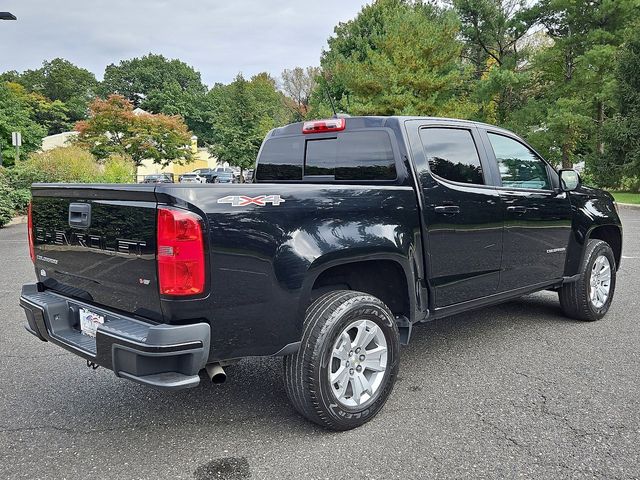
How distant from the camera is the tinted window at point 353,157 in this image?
3.58 metres

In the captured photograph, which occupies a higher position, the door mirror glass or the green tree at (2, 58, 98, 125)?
the green tree at (2, 58, 98, 125)

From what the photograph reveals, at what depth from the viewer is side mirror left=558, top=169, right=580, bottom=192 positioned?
15.4 feet

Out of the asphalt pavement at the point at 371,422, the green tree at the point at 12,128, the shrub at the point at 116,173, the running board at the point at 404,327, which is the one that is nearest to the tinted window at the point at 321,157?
the running board at the point at 404,327

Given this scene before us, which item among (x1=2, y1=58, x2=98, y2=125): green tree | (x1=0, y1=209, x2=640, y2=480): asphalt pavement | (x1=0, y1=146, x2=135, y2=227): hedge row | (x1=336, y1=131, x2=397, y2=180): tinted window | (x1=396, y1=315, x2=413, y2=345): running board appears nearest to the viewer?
(x1=0, y1=209, x2=640, y2=480): asphalt pavement

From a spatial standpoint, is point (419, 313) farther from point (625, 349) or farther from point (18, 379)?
point (18, 379)

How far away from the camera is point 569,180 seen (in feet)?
15.5

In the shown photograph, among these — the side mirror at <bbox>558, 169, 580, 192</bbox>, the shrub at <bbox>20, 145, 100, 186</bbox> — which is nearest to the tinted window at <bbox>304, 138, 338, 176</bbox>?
the side mirror at <bbox>558, 169, 580, 192</bbox>

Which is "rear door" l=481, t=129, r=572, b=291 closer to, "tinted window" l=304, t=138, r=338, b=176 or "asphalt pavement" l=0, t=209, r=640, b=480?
"asphalt pavement" l=0, t=209, r=640, b=480

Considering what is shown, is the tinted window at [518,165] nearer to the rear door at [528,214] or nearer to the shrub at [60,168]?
the rear door at [528,214]


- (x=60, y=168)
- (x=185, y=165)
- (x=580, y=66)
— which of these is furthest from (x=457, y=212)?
(x=185, y=165)

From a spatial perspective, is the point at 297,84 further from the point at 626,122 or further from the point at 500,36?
the point at 626,122

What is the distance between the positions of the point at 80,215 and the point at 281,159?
1.90 metres

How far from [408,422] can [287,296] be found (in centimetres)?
113

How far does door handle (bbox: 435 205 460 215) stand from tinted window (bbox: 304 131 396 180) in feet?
1.26
